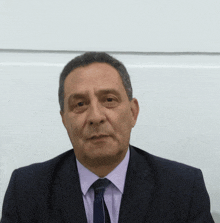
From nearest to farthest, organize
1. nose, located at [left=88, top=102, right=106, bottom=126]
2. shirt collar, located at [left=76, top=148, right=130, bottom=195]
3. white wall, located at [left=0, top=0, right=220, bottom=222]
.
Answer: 1. nose, located at [left=88, top=102, right=106, bottom=126]
2. shirt collar, located at [left=76, top=148, right=130, bottom=195]
3. white wall, located at [left=0, top=0, right=220, bottom=222]

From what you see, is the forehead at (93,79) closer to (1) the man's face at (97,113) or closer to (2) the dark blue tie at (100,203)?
(1) the man's face at (97,113)

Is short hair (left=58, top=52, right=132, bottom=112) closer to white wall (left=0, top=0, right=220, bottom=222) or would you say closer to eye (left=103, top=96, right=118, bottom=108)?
eye (left=103, top=96, right=118, bottom=108)

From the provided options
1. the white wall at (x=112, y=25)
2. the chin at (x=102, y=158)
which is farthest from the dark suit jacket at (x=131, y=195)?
the white wall at (x=112, y=25)

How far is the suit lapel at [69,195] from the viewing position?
818 millimetres

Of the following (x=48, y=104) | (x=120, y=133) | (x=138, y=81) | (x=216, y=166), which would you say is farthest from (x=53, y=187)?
(x=216, y=166)

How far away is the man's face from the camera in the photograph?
762mm

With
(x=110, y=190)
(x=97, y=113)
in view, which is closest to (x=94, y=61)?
(x=97, y=113)

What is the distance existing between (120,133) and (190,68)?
546mm

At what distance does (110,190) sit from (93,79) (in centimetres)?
35

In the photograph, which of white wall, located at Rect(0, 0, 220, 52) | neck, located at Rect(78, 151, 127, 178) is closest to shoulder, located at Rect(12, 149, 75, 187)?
neck, located at Rect(78, 151, 127, 178)

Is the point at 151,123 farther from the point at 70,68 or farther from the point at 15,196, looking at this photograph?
the point at 15,196

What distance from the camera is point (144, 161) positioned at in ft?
3.10

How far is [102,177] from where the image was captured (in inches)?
33.7

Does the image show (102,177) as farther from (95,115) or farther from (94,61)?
(94,61)
